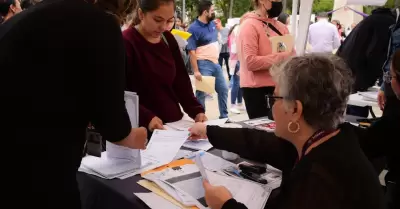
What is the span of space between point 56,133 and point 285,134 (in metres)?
0.69

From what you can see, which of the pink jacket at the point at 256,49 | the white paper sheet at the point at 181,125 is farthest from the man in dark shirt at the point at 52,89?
the pink jacket at the point at 256,49

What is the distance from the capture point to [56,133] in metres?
1.08

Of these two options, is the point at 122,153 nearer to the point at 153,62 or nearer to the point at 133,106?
the point at 133,106

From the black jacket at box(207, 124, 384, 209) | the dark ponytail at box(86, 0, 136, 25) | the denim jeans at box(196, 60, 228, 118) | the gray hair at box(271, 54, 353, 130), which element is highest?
the dark ponytail at box(86, 0, 136, 25)

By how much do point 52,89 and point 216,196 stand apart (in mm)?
564

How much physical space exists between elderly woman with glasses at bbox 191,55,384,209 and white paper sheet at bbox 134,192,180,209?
0.13 meters

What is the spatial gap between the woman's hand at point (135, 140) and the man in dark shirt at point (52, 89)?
0.13m

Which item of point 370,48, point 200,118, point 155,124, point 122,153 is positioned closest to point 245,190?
Answer: point 122,153

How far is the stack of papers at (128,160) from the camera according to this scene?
149 centimetres

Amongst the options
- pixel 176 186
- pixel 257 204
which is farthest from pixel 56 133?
pixel 257 204

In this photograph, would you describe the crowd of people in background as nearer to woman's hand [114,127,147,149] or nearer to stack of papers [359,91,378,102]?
woman's hand [114,127,147,149]

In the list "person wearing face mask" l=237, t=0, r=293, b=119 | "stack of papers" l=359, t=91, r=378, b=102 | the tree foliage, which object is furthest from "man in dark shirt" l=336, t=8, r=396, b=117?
the tree foliage

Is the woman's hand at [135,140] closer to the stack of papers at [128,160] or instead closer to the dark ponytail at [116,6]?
the stack of papers at [128,160]

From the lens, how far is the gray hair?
43.9 inches
